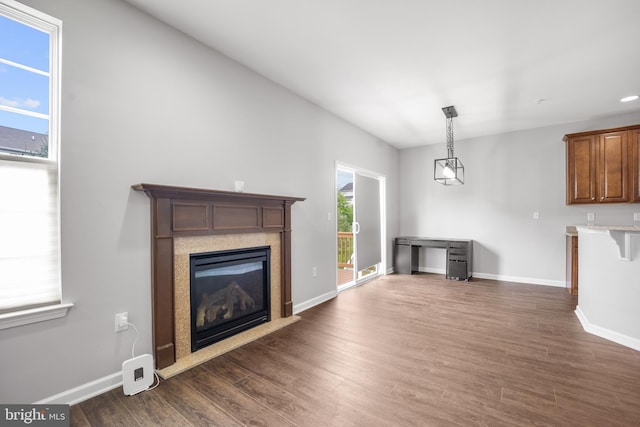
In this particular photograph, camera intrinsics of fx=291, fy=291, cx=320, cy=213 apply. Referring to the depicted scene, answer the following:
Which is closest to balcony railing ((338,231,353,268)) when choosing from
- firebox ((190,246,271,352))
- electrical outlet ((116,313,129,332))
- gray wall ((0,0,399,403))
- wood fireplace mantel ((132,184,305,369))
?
firebox ((190,246,271,352))

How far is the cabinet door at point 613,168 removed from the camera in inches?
168

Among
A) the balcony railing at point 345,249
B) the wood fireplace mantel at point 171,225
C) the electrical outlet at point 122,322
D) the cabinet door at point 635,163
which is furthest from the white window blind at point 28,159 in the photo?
the cabinet door at point 635,163

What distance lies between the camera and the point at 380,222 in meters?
6.11

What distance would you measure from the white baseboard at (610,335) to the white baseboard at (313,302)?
295cm

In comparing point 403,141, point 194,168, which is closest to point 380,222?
point 403,141

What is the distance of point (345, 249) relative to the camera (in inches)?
243

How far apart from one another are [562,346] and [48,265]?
13.8ft

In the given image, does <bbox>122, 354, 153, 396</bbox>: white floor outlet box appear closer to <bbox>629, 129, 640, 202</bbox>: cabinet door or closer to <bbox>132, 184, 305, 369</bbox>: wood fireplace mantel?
<bbox>132, 184, 305, 369</bbox>: wood fireplace mantel

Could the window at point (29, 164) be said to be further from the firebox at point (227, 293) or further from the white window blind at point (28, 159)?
the firebox at point (227, 293)

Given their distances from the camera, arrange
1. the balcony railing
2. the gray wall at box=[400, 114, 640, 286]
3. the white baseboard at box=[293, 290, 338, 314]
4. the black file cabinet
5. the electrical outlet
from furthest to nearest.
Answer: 1. the balcony railing
2. the black file cabinet
3. the gray wall at box=[400, 114, 640, 286]
4. the white baseboard at box=[293, 290, 338, 314]
5. the electrical outlet

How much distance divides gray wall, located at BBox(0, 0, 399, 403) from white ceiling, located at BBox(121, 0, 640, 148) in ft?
1.02

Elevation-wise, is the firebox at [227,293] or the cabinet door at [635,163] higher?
the cabinet door at [635,163]

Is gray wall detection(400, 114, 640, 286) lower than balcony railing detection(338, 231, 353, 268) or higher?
higher

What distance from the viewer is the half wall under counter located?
105 inches
